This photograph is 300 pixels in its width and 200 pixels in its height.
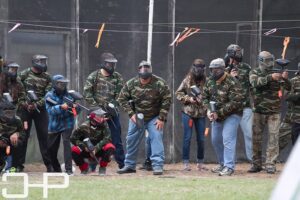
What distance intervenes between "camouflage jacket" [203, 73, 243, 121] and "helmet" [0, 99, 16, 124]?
10.3 ft

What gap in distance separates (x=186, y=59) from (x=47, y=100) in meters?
3.72

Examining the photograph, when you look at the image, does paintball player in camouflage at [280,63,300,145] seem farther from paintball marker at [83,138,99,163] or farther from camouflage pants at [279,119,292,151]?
paintball marker at [83,138,99,163]

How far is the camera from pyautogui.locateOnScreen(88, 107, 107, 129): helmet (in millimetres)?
10891

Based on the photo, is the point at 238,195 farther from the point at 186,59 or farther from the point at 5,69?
the point at 186,59

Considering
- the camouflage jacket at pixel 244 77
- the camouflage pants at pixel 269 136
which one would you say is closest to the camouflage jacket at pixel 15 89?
the camouflage jacket at pixel 244 77

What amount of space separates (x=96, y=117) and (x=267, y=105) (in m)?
2.87

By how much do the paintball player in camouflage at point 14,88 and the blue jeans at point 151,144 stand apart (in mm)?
1883

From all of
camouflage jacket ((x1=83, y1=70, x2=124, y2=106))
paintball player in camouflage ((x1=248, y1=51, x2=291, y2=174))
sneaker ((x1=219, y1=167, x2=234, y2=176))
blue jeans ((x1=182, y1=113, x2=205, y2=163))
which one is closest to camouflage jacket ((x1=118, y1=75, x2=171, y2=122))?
camouflage jacket ((x1=83, y1=70, x2=124, y2=106))

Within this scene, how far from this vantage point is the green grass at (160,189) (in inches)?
292

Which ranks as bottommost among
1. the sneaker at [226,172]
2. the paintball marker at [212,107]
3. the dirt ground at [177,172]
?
the dirt ground at [177,172]

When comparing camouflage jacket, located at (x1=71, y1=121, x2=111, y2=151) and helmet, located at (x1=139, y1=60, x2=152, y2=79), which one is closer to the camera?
camouflage jacket, located at (x1=71, y1=121, x2=111, y2=151)

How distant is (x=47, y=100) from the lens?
11336mm

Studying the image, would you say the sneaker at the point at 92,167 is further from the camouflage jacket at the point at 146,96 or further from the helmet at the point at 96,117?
the camouflage jacket at the point at 146,96

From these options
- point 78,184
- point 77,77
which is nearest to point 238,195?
point 78,184
